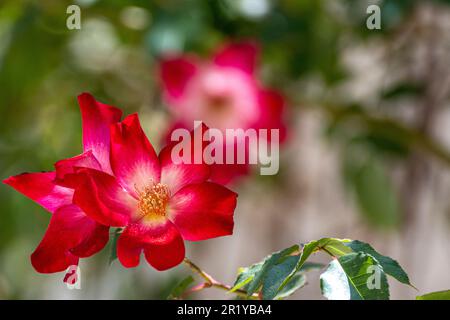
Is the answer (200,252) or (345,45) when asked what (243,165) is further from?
(200,252)

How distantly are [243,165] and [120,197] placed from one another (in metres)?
0.48

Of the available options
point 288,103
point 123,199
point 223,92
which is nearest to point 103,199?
point 123,199

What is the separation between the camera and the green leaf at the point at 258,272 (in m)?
0.27

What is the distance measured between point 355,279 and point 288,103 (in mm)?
717

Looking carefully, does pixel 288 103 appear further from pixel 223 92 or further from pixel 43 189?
pixel 43 189

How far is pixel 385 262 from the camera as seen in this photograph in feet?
0.88

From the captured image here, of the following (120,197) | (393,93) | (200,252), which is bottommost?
(200,252)

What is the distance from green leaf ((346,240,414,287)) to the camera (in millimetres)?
261

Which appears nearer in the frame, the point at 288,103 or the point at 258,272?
the point at 258,272

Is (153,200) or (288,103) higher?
(288,103)

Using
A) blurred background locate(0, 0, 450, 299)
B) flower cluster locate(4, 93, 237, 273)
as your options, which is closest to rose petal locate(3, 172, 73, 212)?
flower cluster locate(4, 93, 237, 273)

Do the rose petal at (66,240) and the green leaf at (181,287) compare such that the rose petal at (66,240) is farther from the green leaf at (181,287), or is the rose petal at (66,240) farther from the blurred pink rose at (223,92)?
the blurred pink rose at (223,92)
